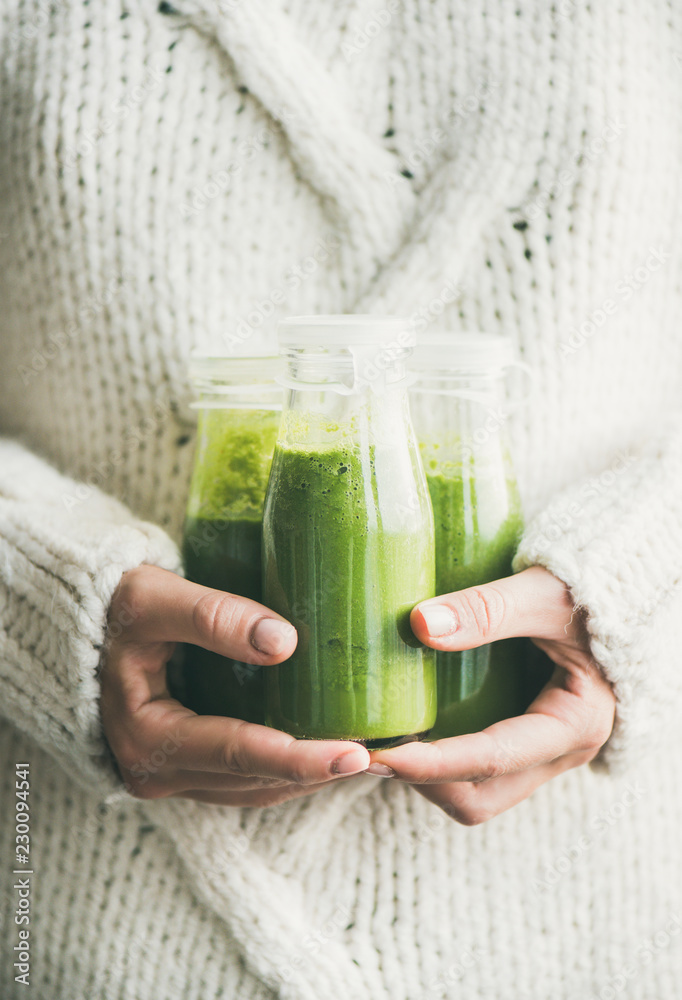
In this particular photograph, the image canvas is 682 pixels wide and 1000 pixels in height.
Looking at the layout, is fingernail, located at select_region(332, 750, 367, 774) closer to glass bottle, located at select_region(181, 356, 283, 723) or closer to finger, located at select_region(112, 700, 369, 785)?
finger, located at select_region(112, 700, 369, 785)

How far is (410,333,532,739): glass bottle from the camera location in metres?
0.60

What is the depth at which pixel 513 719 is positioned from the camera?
0.57 m

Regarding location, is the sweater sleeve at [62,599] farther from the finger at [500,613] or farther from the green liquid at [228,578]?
the finger at [500,613]

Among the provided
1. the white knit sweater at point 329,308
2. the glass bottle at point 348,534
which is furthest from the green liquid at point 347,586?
the white knit sweater at point 329,308

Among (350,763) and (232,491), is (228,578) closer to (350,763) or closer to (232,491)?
(232,491)

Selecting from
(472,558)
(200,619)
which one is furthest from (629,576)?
(200,619)

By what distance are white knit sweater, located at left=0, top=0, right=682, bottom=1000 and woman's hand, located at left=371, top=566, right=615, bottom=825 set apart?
10cm

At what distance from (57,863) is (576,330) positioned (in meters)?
0.75

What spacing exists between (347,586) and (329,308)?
1.14 ft

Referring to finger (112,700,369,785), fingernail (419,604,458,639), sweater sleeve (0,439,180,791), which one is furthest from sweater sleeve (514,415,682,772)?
sweater sleeve (0,439,180,791)

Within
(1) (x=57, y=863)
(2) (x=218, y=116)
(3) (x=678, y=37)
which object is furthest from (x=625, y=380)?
(1) (x=57, y=863)

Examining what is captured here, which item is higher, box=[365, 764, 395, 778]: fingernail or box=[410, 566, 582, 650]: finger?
box=[410, 566, 582, 650]: finger

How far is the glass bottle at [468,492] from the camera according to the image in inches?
23.7

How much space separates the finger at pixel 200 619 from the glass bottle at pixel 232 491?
0.06 m
